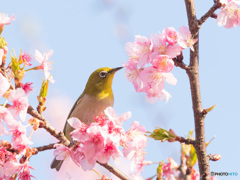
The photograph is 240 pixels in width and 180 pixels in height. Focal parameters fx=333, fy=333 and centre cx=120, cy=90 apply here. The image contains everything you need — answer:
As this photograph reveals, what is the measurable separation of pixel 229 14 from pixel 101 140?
64.3 inches

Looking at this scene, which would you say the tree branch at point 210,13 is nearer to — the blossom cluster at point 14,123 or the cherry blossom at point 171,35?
the cherry blossom at point 171,35

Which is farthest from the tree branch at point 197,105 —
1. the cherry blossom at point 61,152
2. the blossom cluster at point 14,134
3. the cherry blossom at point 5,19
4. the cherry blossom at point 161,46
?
the cherry blossom at point 5,19

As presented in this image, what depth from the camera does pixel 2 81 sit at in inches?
97.3

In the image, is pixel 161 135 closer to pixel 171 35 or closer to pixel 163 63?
pixel 163 63

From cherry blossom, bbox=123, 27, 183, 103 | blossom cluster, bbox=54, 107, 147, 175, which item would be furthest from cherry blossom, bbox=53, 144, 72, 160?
cherry blossom, bbox=123, 27, 183, 103

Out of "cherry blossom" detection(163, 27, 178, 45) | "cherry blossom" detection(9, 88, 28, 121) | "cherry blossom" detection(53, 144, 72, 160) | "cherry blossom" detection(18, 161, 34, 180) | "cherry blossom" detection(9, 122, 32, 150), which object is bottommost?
"cherry blossom" detection(18, 161, 34, 180)

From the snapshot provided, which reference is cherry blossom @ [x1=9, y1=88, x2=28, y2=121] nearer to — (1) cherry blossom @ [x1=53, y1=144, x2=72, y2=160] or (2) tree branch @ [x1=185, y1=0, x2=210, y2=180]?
(1) cherry blossom @ [x1=53, y1=144, x2=72, y2=160]

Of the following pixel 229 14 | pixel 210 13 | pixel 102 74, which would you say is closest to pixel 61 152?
pixel 210 13

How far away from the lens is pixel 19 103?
2.54 m

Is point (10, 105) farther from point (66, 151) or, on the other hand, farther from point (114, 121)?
point (114, 121)

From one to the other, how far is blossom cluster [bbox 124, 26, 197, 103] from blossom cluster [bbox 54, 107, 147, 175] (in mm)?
483

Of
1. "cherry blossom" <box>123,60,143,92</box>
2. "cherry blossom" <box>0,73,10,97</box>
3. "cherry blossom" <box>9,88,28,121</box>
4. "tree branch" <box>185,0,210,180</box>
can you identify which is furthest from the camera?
"cherry blossom" <box>123,60,143,92</box>

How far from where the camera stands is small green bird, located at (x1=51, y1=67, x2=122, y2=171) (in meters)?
4.28

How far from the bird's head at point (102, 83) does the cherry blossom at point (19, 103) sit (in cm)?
205
